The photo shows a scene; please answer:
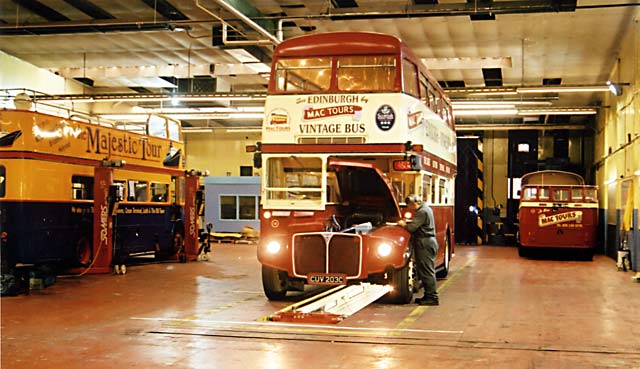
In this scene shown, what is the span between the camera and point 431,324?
424 inches

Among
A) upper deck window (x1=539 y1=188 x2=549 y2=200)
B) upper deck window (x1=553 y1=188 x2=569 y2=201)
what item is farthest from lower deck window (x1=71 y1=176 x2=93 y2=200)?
upper deck window (x1=553 y1=188 x2=569 y2=201)

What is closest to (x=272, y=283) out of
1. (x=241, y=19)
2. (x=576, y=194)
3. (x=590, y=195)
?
(x=241, y=19)

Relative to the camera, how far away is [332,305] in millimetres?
12219

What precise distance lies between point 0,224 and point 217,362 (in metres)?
8.20

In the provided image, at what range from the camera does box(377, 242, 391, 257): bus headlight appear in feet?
40.9

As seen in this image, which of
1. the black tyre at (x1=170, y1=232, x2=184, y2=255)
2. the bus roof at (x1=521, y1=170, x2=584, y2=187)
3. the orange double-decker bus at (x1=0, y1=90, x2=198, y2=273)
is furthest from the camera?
the bus roof at (x1=521, y1=170, x2=584, y2=187)

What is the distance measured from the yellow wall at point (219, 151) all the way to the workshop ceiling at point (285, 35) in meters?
10.3

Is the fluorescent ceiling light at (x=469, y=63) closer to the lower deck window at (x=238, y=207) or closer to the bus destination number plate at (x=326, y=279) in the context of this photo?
the bus destination number plate at (x=326, y=279)

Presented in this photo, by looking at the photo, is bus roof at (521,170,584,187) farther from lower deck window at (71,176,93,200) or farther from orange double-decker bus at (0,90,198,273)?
lower deck window at (71,176,93,200)

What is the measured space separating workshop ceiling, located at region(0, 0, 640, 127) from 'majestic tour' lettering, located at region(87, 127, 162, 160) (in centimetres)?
245

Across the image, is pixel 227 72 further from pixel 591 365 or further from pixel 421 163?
pixel 591 365

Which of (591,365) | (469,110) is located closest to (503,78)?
(469,110)

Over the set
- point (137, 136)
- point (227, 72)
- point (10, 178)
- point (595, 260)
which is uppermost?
point (227, 72)

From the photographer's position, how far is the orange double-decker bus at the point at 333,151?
1255 cm
